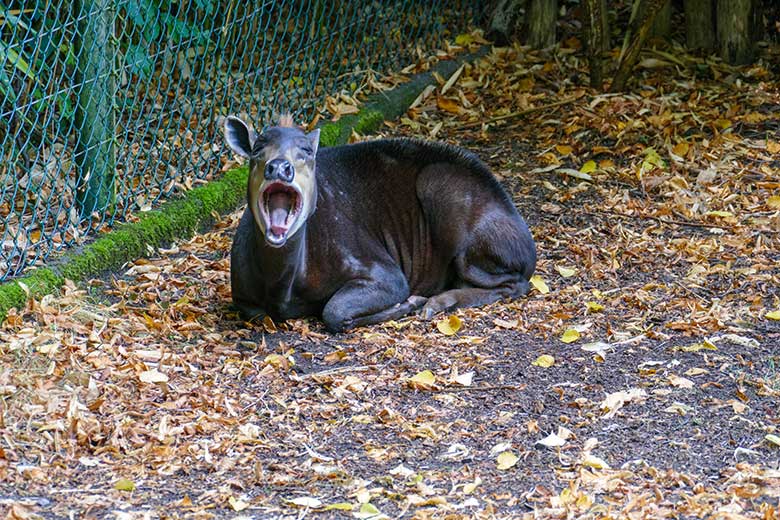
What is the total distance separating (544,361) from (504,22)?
5531 mm

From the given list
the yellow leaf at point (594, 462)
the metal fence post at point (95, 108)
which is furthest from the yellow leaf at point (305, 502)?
the metal fence post at point (95, 108)

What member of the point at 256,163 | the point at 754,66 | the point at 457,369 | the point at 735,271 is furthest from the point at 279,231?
the point at 754,66

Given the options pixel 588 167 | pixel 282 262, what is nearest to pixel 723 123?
pixel 588 167

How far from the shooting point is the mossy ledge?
689 cm

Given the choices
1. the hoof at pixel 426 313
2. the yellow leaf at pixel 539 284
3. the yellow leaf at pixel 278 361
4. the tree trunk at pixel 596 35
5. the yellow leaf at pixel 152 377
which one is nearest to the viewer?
the yellow leaf at pixel 152 377

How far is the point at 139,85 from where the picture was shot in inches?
313

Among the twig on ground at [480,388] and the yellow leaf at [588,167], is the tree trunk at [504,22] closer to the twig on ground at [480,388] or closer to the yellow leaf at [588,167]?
the yellow leaf at [588,167]

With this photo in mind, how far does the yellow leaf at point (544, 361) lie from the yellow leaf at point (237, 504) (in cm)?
193

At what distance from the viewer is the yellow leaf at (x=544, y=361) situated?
6.27 metres

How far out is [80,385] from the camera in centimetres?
589

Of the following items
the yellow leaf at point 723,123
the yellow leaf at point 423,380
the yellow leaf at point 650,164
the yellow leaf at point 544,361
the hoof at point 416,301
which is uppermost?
the yellow leaf at point 723,123

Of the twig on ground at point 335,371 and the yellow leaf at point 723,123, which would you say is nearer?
the twig on ground at point 335,371

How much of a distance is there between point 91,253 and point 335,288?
1.48 metres

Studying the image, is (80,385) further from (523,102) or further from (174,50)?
(523,102)
